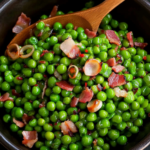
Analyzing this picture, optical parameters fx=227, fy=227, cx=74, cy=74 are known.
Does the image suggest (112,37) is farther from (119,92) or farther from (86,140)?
(86,140)

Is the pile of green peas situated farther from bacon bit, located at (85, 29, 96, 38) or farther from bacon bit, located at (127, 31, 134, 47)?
bacon bit, located at (127, 31, 134, 47)

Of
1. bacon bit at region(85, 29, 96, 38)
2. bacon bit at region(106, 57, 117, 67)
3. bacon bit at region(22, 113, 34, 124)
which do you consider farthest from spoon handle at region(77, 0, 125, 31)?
bacon bit at region(22, 113, 34, 124)

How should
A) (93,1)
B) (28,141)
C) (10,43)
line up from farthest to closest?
(93,1) < (10,43) < (28,141)

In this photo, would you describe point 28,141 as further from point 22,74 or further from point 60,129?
point 22,74

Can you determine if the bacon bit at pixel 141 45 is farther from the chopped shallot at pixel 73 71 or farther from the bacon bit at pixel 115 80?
the chopped shallot at pixel 73 71

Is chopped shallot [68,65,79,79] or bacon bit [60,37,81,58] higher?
bacon bit [60,37,81,58]

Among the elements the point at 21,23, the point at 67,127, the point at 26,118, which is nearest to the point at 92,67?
the point at 67,127

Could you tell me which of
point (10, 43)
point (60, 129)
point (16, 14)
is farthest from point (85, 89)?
point (16, 14)
